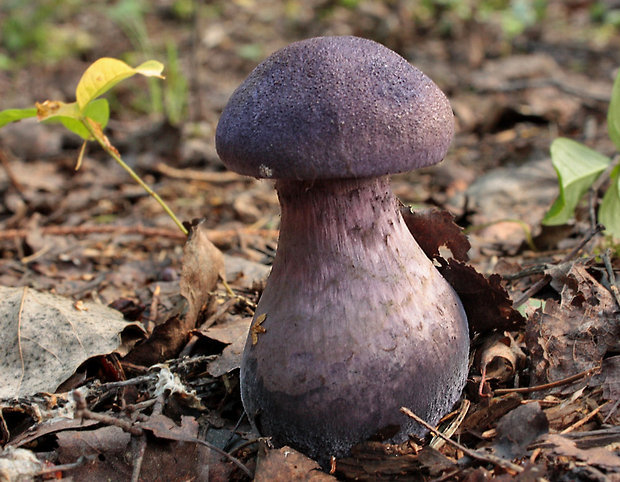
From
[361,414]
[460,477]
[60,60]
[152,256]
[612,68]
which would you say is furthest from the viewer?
[60,60]

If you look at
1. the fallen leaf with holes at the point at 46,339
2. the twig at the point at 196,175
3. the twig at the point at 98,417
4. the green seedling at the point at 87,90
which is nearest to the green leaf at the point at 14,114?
the green seedling at the point at 87,90

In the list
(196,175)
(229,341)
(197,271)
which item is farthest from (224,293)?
(196,175)

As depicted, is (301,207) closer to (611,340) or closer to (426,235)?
(426,235)

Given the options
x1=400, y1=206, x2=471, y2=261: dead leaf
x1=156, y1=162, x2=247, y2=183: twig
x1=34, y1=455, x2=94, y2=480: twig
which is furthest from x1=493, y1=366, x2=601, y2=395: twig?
x1=156, y1=162, x2=247, y2=183: twig

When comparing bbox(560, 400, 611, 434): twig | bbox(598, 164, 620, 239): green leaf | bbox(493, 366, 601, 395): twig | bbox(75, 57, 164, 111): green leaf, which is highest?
bbox(75, 57, 164, 111): green leaf

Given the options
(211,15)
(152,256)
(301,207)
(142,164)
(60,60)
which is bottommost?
(152,256)

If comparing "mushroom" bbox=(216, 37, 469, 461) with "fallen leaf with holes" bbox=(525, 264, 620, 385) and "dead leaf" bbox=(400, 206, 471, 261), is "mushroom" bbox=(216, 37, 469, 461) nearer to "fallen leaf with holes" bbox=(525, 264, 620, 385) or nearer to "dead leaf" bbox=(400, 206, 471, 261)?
"fallen leaf with holes" bbox=(525, 264, 620, 385)

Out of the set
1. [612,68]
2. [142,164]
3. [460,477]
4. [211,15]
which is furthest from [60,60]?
[460,477]
